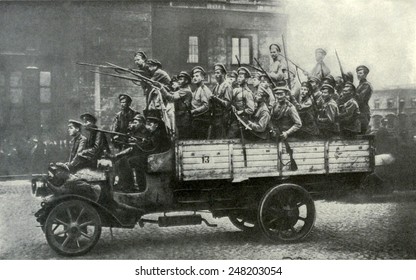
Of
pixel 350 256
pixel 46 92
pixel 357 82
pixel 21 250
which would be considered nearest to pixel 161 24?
pixel 46 92

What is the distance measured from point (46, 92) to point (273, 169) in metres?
4.85

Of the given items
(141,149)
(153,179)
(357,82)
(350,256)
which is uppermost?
(357,82)

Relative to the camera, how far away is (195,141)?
17.0 feet

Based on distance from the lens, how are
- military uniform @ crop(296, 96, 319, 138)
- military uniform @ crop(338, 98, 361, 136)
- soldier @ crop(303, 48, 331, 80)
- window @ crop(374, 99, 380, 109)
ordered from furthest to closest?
1. window @ crop(374, 99, 380, 109)
2. soldier @ crop(303, 48, 331, 80)
3. military uniform @ crop(338, 98, 361, 136)
4. military uniform @ crop(296, 96, 319, 138)

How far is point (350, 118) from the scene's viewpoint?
5.86m

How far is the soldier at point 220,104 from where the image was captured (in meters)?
5.55

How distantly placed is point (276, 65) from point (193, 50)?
1874 mm

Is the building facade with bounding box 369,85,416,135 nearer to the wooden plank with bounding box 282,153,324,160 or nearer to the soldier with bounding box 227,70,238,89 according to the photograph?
the wooden plank with bounding box 282,153,324,160

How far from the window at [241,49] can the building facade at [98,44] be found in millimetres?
16

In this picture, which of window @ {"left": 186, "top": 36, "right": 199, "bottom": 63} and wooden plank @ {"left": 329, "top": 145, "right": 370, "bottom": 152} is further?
window @ {"left": 186, "top": 36, "right": 199, "bottom": 63}

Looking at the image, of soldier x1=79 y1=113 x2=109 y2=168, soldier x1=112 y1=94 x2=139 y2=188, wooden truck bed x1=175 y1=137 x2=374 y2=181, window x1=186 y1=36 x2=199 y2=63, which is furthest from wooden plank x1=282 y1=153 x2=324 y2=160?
window x1=186 y1=36 x2=199 y2=63

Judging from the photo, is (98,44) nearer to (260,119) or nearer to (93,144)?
(93,144)

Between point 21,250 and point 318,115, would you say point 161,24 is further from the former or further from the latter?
point 21,250

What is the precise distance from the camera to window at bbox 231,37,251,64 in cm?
702
